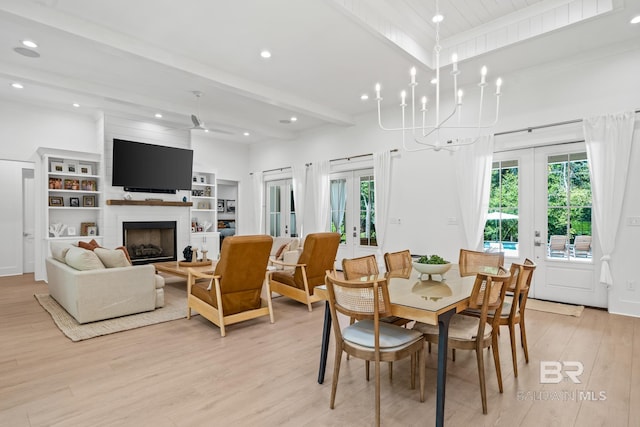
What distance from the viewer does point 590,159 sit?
428 centimetres

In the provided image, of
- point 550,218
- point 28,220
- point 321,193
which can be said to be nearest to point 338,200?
point 321,193

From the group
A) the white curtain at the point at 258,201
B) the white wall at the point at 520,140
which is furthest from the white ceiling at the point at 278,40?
the white curtain at the point at 258,201

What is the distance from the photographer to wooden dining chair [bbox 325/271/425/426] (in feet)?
6.49

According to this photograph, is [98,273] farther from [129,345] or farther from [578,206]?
[578,206]

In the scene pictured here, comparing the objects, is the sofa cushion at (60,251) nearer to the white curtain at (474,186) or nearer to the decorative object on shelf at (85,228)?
the decorative object on shelf at (85,228)

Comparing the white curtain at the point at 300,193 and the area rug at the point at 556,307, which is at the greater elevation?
the white curtain at the point at 300,193

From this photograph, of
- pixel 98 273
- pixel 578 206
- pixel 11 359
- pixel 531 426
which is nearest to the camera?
pixel 531 426

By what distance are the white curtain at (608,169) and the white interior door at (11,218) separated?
9.58m

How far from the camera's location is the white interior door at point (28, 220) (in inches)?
268

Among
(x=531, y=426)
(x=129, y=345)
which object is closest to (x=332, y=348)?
(x=531, y=426)

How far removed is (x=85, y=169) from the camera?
6754 mm

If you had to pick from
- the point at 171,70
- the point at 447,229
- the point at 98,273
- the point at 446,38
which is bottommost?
the point at 98,273

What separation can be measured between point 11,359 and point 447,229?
556 cm

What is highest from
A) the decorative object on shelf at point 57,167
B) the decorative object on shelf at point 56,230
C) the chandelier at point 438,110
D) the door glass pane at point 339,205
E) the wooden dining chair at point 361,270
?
the chandelier at point 438,110
